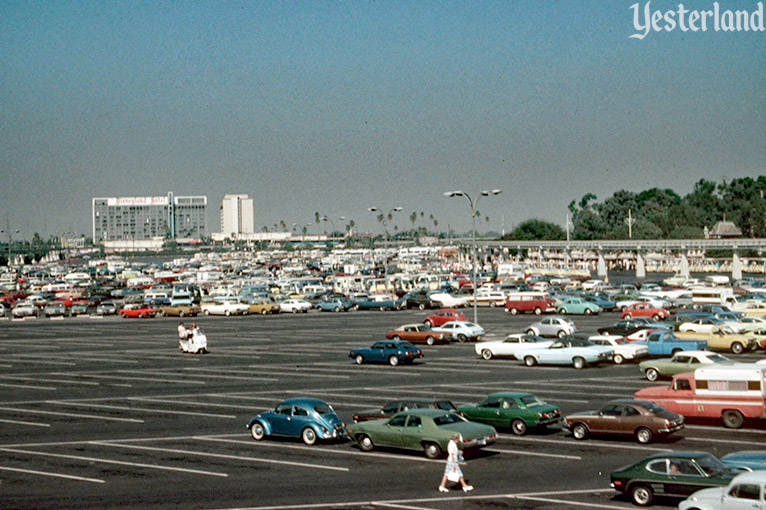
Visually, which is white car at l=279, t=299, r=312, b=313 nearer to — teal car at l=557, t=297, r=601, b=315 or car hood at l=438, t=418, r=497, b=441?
teal car at l=557, t=297, r=601, b=315

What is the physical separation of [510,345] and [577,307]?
68.7 feet

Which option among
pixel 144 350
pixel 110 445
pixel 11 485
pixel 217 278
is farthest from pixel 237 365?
pixel 217 278

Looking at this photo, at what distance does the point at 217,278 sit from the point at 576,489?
108m

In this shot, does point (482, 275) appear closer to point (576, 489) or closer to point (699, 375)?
point (699, 375)

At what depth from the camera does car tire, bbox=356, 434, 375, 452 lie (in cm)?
2078

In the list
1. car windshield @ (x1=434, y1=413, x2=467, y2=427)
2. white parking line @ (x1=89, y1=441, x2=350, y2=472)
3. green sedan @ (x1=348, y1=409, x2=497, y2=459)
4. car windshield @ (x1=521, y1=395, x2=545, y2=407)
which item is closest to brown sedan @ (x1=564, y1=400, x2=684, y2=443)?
car windshield @ (x1=521, y1=395, x2=545, y2=407)

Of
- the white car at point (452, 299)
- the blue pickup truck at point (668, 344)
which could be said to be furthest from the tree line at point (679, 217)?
the blue pickup truck at point (668, 344)

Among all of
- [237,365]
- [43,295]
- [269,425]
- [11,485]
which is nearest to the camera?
[11,485]

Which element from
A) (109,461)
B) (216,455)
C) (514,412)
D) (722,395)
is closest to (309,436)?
(216,455)

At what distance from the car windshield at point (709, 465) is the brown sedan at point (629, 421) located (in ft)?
15.9

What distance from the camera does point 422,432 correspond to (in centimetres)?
1989

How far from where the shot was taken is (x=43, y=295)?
94.1 meters

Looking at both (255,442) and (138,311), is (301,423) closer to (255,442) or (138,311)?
(255,442)

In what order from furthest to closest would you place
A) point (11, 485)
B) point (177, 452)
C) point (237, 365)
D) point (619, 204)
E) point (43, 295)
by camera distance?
point (619, 204)
point (43, 295)
point (237, 365)
point (177, 452)
point (11, 485)
